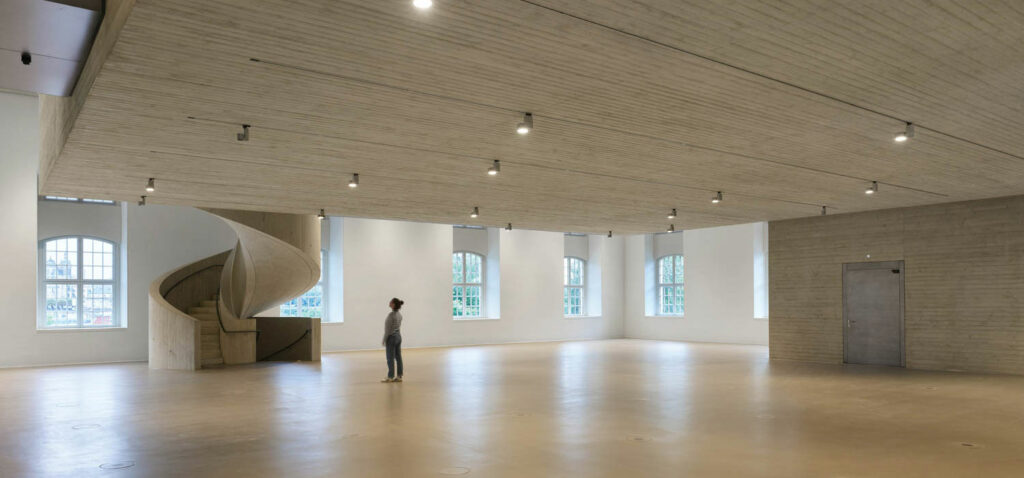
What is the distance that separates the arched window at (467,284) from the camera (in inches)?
867

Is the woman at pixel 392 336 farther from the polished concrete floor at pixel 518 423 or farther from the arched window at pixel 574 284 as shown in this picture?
the arched window at pixel 574 284

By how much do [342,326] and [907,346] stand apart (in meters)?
12.6

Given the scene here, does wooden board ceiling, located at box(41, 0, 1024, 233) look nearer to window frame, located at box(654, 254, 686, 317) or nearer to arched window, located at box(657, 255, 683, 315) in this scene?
window frame, located at box(654, 254, 686, 317)

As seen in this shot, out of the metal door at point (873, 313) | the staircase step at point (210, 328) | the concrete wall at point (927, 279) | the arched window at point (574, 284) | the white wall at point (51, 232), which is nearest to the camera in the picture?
the concrete wall at point (927, 279)

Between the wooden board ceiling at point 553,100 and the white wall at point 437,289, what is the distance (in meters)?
7.63

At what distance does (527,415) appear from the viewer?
7.98 m

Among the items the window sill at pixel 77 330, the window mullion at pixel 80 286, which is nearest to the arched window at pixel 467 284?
the window sill at pixel 77 330

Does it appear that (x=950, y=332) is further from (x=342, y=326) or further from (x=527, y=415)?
(x=342, y=326)

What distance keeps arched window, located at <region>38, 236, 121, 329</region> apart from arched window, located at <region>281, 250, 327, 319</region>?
12.9 feet

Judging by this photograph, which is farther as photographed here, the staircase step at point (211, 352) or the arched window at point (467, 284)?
the arched window at point (467, 284)

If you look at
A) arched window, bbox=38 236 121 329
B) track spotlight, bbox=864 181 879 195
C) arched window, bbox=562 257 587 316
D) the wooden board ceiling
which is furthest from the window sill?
track spotlight, bbox=864 181 879 195

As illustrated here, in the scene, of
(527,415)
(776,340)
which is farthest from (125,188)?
(776,340)

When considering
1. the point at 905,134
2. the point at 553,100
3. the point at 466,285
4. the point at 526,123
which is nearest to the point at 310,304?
the point at 466,285

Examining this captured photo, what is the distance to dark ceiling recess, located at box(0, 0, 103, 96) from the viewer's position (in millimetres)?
5410
